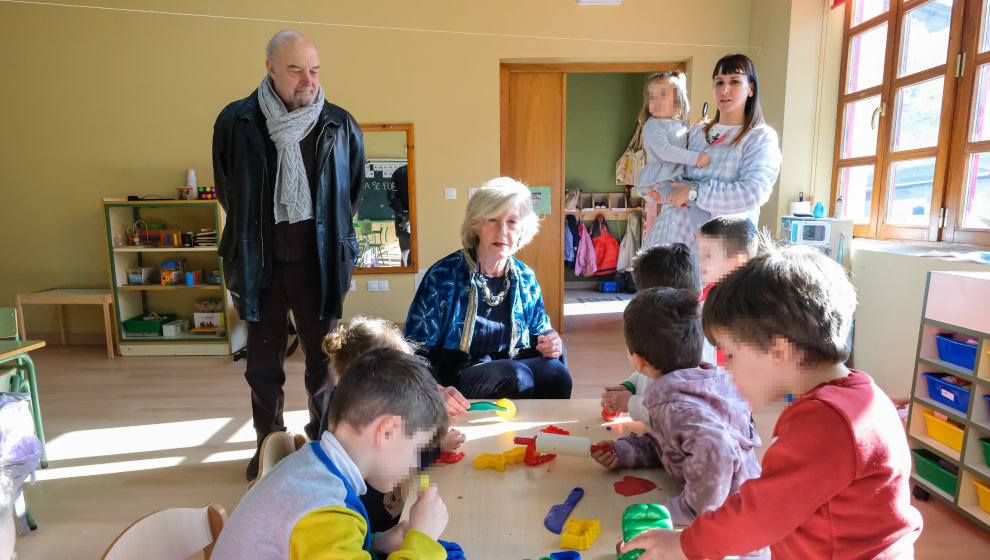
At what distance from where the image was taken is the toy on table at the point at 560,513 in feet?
3.01

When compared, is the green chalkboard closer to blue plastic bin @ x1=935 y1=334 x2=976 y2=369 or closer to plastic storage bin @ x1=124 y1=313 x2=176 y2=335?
plastic storage bin @ x1=124 y1=313 x2=176 y2=335

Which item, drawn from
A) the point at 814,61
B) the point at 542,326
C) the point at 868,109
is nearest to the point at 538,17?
the point at 814,61

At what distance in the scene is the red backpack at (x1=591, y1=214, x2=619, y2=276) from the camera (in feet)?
23.5

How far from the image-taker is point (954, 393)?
204cm

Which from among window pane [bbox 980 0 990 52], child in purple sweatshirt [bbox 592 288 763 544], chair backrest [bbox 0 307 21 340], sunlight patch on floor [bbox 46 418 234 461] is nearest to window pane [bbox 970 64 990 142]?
window pane [bbox 980 0 990 52]

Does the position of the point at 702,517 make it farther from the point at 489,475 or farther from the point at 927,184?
the point at 927,184

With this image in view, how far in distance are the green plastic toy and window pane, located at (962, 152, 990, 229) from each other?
3079 millimetres

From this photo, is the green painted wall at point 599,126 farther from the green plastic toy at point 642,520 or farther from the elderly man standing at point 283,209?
the green plastic toy at point 642,520

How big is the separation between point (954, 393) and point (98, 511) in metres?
3.22

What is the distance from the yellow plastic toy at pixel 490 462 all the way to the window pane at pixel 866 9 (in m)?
3.98

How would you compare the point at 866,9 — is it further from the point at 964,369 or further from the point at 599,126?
the point at 599,126

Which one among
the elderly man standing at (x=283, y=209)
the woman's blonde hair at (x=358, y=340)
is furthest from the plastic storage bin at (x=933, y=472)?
the elderly man standing at (x=283, y=209)

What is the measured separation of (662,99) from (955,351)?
4.75 ft

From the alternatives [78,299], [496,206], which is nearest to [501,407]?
[496,206]
